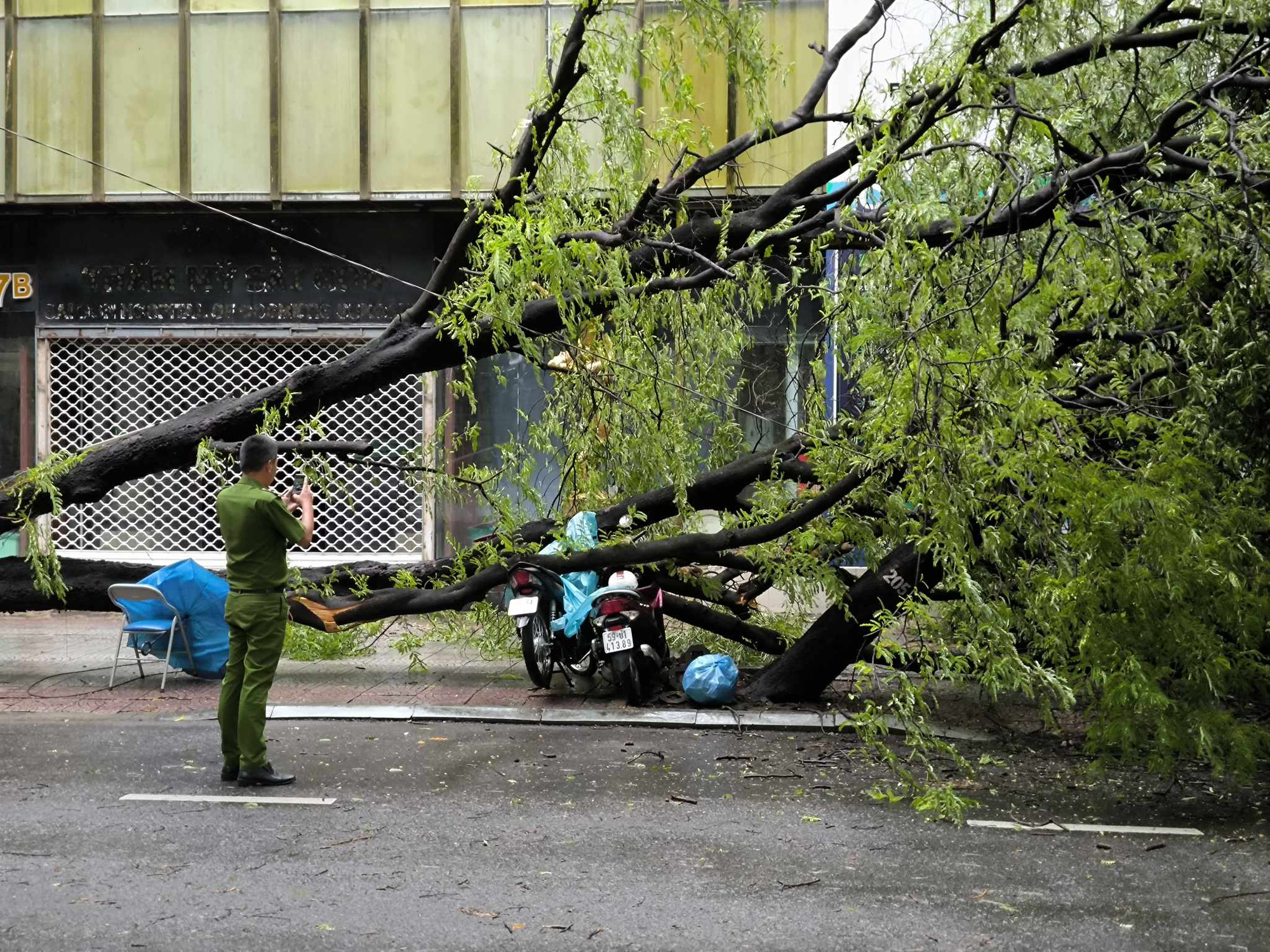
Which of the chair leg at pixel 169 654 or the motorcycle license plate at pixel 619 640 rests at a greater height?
the motorcycle license plate at pixel 619 640

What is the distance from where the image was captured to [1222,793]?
23.3ft

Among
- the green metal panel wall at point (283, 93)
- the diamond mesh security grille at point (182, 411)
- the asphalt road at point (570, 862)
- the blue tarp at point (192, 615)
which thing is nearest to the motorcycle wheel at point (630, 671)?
the asphalt road at point (570, 862)

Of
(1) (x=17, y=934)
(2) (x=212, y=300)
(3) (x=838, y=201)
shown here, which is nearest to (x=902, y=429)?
(3) (x=838, y=201)

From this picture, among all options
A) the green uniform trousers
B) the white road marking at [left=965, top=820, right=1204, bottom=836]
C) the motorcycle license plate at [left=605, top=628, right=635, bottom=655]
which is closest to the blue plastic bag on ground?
the motorcycle license plate at [left=605, top=628, right=635, bottom=655]

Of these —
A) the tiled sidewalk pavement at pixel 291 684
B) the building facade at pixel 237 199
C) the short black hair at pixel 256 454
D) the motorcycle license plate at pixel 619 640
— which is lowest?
the tiled sidewalk pavement at pixel 291 684

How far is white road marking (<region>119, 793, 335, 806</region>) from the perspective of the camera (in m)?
6.76

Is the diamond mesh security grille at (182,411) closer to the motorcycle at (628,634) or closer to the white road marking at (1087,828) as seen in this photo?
the motorcycle at (628,634)

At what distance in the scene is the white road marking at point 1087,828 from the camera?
6363mm

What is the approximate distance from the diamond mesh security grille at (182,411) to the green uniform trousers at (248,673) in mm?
9272

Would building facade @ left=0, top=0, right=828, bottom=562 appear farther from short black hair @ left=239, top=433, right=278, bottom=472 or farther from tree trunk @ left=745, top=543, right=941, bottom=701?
short black hair @ left=239, top=433, right=278, bottom=472

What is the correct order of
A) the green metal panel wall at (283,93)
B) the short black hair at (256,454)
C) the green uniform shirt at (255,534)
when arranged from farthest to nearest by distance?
the green metal panel wall at (283,93)
the short black hair at (256,454)
the green uniform shirt at (255,534)

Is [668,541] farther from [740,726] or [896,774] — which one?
[896,774]

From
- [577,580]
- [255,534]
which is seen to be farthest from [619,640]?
[255,534]

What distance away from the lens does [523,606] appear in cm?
944
